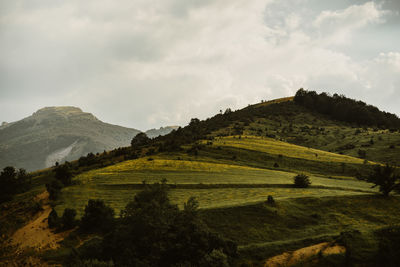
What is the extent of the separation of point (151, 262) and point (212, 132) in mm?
86470

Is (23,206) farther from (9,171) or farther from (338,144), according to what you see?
(338,144)

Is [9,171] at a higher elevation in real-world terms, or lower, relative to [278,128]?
lower

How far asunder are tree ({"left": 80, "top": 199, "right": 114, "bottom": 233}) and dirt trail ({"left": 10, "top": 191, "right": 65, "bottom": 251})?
3006mm

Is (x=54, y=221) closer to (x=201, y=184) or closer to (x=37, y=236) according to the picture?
(x=37, y=236)

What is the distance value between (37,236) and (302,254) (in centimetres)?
3178

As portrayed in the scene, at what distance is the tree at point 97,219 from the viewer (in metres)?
30.7

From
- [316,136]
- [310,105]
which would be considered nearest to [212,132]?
[316,136]

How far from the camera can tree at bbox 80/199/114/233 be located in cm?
3066

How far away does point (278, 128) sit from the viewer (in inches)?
4577

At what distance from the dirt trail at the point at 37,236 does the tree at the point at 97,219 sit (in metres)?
3.01

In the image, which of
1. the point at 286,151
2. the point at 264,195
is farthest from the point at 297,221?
the point at 286,151

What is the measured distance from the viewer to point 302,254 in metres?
20.9

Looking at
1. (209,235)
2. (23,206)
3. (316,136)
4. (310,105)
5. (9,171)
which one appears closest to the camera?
(209,235)

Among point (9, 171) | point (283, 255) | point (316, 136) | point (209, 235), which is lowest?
point (283, 255)
